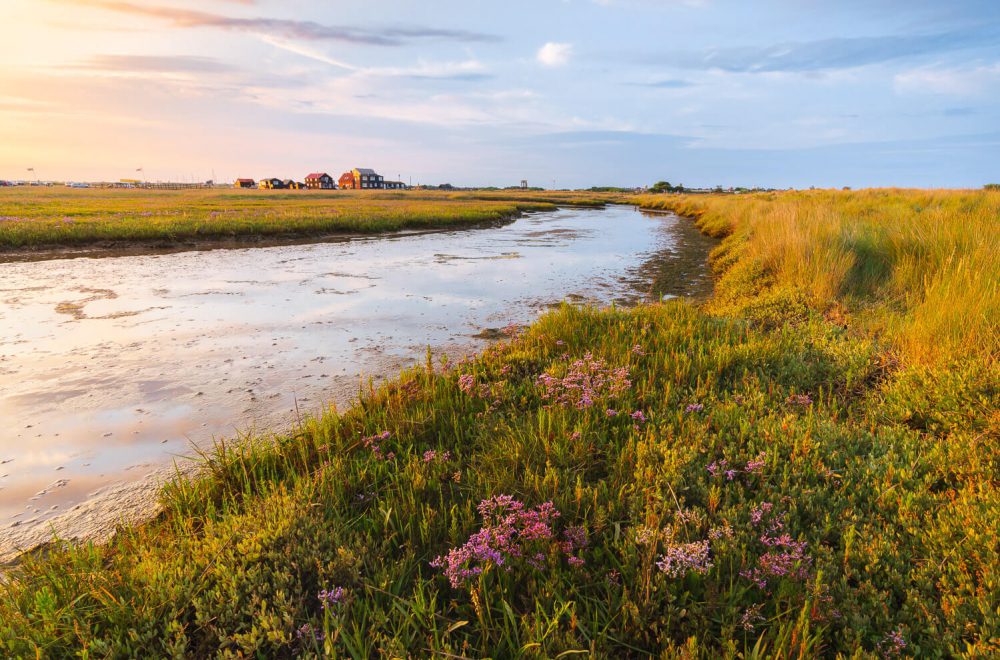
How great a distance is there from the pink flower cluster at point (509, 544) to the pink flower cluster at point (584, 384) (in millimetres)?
1602

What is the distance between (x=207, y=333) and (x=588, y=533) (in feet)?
28.2

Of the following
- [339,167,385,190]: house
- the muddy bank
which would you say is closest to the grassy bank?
the muddy bank

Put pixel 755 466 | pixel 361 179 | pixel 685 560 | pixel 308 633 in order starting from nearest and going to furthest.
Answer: pixel 308 633 → pixel 685 560 → pixel 755 466 → pixel 361 179

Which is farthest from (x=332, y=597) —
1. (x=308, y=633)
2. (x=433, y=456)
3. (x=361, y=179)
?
(x=361, y=179)

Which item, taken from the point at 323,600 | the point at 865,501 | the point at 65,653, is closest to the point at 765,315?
the point at 865,501

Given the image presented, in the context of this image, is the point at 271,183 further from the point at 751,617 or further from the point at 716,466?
the point at 751,617

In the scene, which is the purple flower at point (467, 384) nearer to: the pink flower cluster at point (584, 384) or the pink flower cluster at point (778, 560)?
the pink flower cluster at point (584, 384)

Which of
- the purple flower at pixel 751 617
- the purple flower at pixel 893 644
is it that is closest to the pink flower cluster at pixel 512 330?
the purple flower at pixel 751 617

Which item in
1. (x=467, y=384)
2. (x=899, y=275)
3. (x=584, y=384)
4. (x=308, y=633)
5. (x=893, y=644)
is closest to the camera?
(x=893, y=644)

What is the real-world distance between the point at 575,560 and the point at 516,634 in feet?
1.95

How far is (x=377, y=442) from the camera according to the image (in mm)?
4383

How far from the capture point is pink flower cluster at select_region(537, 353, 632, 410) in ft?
15.4

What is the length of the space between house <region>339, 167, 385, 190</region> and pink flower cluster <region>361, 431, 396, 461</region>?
6112 inches

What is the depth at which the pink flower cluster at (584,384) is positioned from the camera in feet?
15.4
